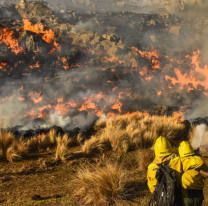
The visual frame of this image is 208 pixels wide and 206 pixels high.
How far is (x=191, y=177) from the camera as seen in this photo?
2400mm

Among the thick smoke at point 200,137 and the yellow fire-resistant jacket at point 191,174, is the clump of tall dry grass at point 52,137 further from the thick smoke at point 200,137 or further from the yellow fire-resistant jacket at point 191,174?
the yellow fire-resistant jacket at point 191,174

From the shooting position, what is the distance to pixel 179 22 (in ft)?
130

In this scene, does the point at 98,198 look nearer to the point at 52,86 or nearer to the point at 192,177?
the point at 192,177

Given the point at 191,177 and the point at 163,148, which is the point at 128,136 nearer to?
the point at 163,148

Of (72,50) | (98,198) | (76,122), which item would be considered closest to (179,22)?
(72,50)

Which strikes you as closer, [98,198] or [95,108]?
[98,198]

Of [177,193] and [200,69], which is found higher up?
[200,69]

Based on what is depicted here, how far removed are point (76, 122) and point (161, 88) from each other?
982cm

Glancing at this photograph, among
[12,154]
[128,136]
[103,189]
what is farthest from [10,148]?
[128,136]

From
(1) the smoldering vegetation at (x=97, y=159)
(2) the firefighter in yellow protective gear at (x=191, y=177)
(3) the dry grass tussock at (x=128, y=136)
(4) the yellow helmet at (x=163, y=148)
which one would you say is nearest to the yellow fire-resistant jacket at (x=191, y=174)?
(2) the firefighter in yellow protective gear at (x=191, y=177)

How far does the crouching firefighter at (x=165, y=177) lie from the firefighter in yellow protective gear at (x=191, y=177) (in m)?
0.09

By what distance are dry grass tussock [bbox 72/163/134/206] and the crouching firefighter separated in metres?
1.73

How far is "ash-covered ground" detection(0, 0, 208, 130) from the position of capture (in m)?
12.7

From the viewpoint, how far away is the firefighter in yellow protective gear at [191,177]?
2412 millimetres
